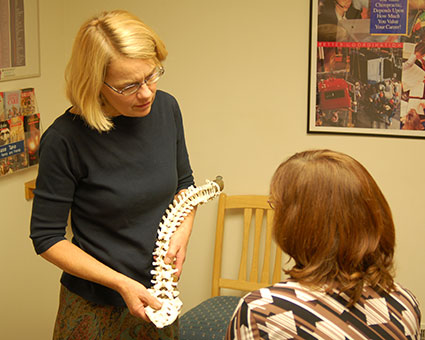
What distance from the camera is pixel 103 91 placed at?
152cm

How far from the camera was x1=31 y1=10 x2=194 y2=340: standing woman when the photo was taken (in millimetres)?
1467

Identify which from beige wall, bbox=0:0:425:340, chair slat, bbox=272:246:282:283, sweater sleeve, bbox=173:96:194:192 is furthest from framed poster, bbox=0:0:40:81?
chair slat, bbox=272:246:282:283

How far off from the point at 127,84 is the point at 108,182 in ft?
0.92

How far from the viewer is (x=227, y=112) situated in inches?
114

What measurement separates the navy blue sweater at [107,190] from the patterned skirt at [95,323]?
0.11 ft

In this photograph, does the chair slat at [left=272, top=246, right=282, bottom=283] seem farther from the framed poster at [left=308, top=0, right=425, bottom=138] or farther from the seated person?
the seated person

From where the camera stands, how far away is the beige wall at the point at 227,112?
2.71 metres

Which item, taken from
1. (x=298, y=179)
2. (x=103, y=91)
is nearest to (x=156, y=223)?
(x=103, y=91)

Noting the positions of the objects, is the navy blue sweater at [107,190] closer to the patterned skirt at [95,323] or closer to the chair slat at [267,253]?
the patterned skirt at [95,323]

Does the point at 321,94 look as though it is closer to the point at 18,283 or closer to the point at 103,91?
the point at 103,91

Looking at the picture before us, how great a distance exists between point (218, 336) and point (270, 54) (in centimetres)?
142

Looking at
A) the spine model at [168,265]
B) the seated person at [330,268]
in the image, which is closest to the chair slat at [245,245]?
the spine model at [168,265]

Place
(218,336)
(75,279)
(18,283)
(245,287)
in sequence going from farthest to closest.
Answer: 1. (245,287)
2. (18,283)
3. (218,336)
4. (75,279)

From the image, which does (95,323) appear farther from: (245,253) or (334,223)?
(245,253)
